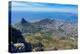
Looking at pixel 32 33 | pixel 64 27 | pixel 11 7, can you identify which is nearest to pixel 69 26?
pixel 64 27

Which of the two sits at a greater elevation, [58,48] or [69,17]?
[69,17]

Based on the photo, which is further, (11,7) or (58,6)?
(58,6)

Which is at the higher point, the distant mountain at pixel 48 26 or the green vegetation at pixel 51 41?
the distant mountain at pixel 48 26

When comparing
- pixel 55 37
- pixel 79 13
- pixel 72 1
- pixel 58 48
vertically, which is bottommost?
pixel 58 48

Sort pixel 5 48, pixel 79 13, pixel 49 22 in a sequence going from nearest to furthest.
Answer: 1. pixel 5 48
2. pixel 49 22
3. pixel 79 13

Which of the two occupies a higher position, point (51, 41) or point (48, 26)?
point (48, 26)

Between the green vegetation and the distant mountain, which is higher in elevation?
the distant mountain

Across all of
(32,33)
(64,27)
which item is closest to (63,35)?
(64,27)

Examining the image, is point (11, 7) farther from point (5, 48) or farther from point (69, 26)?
point (69, 26)

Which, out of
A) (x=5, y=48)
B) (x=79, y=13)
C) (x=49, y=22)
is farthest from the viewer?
(x=79, y=13)
